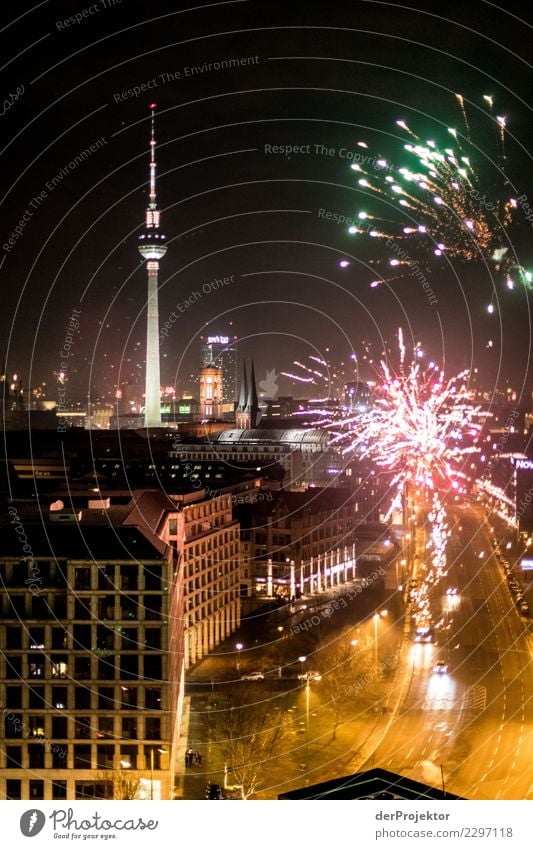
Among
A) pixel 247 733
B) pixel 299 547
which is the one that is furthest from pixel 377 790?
pixel 299 547

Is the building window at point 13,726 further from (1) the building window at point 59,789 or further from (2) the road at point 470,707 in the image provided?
(2) the road at point 470,707

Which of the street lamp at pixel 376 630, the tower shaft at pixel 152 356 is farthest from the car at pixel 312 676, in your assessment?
the tower shaft at pixel 152 356

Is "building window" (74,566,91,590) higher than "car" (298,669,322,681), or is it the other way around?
"building window" (74,566,91,590)

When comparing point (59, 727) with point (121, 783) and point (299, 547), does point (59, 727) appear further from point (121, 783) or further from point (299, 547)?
point (299, 547)

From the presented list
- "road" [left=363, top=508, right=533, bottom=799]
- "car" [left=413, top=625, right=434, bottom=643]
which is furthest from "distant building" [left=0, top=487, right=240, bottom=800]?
"car" [left=413, top=625, right=434, bottom=643]

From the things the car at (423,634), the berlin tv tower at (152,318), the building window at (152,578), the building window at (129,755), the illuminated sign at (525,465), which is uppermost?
the berlin tv tower at (152,318)

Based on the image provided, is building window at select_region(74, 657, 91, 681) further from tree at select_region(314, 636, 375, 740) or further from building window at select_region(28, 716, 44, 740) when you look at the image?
tree at select_region(314, 636, 375, 740)
